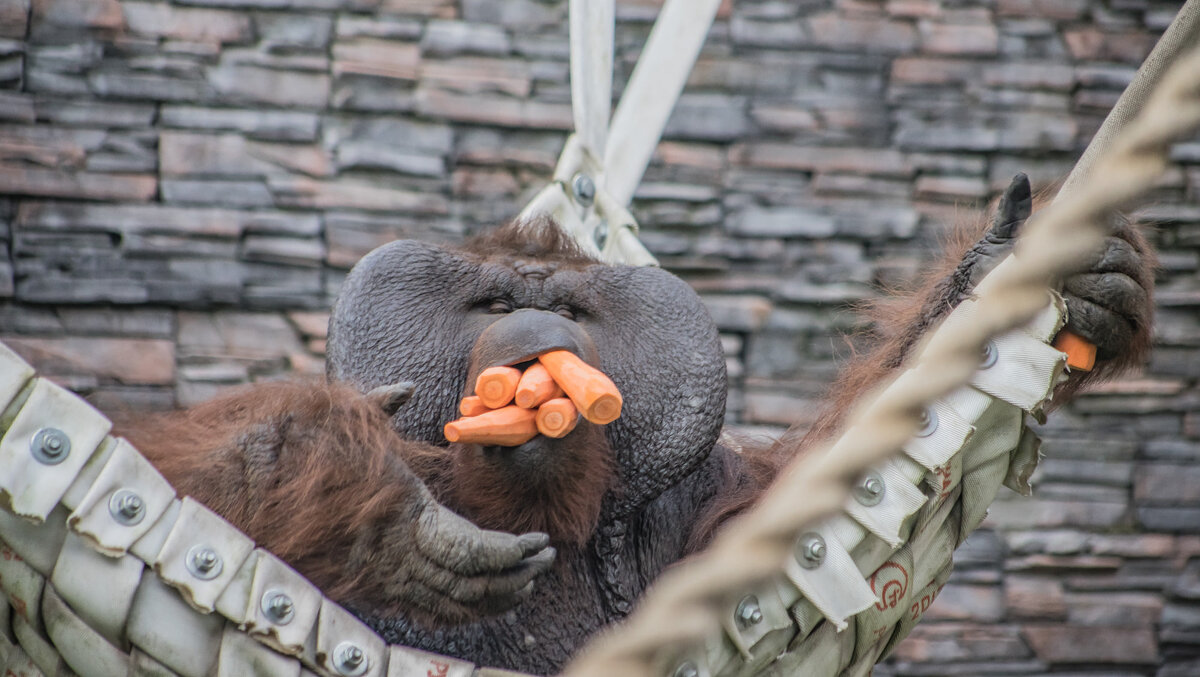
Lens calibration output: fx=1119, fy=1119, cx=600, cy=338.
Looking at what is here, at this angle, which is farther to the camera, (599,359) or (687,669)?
(599,359)

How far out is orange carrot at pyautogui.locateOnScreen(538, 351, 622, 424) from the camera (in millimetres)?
1343

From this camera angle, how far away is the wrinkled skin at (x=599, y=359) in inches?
58.8

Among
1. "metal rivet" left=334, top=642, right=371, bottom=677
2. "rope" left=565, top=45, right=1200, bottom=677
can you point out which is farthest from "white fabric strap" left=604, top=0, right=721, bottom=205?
"rope" left=565, top=45, right=1200, bottom=677

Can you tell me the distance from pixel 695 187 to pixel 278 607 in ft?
8.09

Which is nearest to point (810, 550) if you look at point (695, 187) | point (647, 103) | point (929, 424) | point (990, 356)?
point (929, 424)

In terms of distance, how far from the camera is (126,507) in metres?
1.10

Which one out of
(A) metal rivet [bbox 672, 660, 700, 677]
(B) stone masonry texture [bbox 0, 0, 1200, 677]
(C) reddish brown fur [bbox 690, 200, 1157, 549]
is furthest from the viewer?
(B) stone masonry texture [bbox 0, 0, 1200, 677]

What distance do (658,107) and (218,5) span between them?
1.44 meters

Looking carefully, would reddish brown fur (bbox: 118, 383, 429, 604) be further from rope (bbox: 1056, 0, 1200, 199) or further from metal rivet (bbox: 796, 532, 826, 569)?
rope (bbox: 1056, 0, 1200, 199)

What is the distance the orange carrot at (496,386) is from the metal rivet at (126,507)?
1.40ft

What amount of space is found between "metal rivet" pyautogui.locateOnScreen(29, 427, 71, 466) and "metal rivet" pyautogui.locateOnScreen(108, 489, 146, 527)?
0.06m

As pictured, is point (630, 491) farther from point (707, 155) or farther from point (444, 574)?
point (707, 155)

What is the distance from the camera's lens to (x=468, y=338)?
164 cm

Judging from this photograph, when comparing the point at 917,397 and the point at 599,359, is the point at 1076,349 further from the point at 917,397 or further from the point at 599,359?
the point at 917,397
